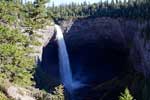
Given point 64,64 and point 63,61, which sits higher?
point 63,61

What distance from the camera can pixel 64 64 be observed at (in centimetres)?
12431

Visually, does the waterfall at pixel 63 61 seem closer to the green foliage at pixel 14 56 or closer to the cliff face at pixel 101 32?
the cliff face at pixel 101 32

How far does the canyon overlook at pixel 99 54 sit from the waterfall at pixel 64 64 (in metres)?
0.93

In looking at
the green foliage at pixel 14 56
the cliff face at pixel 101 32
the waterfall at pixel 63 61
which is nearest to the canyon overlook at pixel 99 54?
the cliff face at pixel 101 32

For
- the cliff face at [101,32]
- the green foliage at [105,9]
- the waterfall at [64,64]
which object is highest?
the green foliage at [105,9]

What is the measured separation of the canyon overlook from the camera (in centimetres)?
10869

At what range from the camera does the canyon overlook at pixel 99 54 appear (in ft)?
357

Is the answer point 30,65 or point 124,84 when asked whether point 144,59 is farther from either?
point 30,65

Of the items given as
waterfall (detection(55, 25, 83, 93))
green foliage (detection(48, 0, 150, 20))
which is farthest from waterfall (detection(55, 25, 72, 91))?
green foliage (detection(48, 0, 150, 20))

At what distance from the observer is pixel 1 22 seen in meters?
61.6

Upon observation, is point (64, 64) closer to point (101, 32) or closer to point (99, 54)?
point (99, 54)

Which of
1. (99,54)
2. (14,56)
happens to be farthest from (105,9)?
(14,56)

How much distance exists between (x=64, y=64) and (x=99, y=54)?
34.9 feet

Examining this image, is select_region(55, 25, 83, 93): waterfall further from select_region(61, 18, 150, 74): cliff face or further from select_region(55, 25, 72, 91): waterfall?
select_region(61, 18, 150, 74): cliff face
